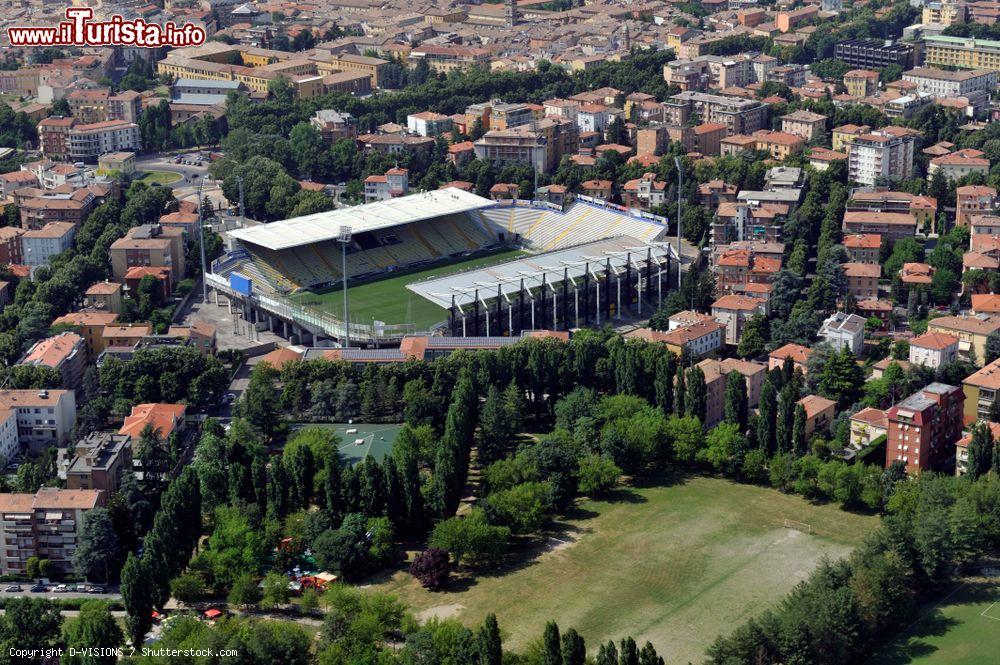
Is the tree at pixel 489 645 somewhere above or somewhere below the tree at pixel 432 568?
above

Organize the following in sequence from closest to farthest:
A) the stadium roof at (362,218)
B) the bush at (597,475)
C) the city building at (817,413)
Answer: the bush at (597,475) < the city building at (817,413) < the stadium roof at (362,218)

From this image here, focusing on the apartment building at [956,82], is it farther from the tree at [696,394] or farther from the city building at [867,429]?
the tree at [696,394]

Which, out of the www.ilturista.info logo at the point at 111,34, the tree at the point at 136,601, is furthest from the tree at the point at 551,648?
the www.ilturista.info logo at the point at 111,34

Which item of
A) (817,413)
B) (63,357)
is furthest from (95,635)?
(817,413)

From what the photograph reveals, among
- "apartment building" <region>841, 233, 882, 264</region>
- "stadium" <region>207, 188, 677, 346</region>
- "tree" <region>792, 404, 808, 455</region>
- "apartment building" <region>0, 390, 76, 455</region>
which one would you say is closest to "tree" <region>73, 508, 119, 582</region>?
"apartment building" <region>0, 390, 76, 455</region>

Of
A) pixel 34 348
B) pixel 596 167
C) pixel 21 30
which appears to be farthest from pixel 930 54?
pixel 34 348

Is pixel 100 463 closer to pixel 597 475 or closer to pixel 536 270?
pixel 597 475

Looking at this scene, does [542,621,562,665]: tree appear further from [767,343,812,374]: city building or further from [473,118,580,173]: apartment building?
[473,118,580,173]: apartment building
